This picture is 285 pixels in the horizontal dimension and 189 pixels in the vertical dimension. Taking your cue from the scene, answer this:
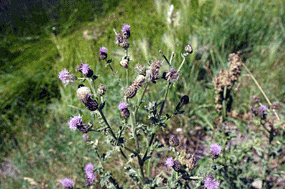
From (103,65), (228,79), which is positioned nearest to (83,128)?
(228,79)

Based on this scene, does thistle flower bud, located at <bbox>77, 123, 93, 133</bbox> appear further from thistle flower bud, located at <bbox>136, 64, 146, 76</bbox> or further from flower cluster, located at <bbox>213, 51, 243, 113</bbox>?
flower cluster, located at <bbox>213, 51, 243, 113</bbox>

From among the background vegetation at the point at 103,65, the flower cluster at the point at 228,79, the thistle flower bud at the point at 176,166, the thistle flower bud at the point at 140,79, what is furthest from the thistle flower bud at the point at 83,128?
the flower cluster at the point at 228,79

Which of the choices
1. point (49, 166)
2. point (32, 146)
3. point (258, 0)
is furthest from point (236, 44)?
point (32, 146)

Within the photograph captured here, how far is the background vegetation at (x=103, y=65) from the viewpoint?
2.01 m

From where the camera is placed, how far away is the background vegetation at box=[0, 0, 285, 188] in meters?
2.01

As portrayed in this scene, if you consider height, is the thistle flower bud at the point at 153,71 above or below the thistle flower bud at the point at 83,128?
above

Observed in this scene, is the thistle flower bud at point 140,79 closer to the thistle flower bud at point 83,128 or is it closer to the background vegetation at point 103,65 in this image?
the thistle flower bud at point 83,128

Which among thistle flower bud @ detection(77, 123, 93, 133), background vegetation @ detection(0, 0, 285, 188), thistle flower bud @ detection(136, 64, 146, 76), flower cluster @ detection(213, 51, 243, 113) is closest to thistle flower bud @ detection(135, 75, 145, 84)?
thistle flower bud @ detection(136, 64, 146, 76)

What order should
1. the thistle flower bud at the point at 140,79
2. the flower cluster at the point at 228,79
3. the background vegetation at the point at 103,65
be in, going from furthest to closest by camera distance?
the background vegetation at the point at 103,65 → the flower cluster at the point at 228,79 → the thistle flower bud at the point at 140,79

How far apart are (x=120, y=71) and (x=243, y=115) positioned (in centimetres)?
137

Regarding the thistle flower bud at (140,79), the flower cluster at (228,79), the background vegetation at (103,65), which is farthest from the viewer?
the background vegetation at (103,65)

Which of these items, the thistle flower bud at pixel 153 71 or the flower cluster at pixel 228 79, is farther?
the flower cluster at pixel 228 79

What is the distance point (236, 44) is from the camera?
99.1 inches

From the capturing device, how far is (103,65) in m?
2.63
